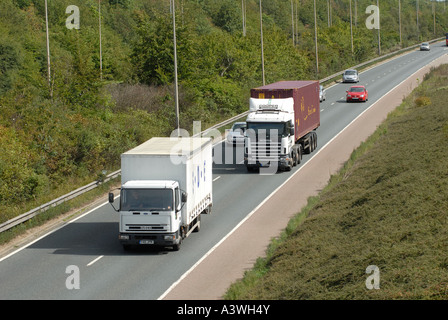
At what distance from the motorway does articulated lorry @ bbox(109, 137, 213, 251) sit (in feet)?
2.49

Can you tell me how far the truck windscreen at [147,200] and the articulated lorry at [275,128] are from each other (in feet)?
45.7

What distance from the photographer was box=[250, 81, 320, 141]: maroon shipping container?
3950cm

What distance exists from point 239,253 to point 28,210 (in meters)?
10.4

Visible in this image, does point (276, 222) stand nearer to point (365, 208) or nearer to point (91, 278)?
point (365, 208)

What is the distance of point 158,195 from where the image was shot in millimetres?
24469

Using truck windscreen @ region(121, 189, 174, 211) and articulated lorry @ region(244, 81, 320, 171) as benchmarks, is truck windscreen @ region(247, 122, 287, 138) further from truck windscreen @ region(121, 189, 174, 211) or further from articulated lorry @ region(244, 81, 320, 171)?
truck windscreen @ region(121, 189, 174, 211)

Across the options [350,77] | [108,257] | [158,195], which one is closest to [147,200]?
[158,195]

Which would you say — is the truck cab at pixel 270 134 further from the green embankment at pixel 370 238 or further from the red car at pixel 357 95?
the red car at pixel 357 95

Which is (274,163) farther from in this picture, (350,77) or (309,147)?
(350,77)

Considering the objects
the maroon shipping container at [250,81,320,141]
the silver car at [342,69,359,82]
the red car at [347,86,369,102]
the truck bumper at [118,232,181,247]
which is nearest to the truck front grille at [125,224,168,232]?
the truck bumper at [118,232,181,247]

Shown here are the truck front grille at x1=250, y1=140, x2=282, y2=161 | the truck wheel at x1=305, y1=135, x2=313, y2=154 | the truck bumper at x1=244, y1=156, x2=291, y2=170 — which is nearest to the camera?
the truck front grille at x1=250, y1=140, x2=282, y2=161

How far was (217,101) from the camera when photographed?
206 feet

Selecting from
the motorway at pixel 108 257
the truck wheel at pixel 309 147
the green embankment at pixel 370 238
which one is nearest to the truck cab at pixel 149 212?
the motorway at pixel 108 257

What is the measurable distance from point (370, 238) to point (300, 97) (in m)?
19.6
